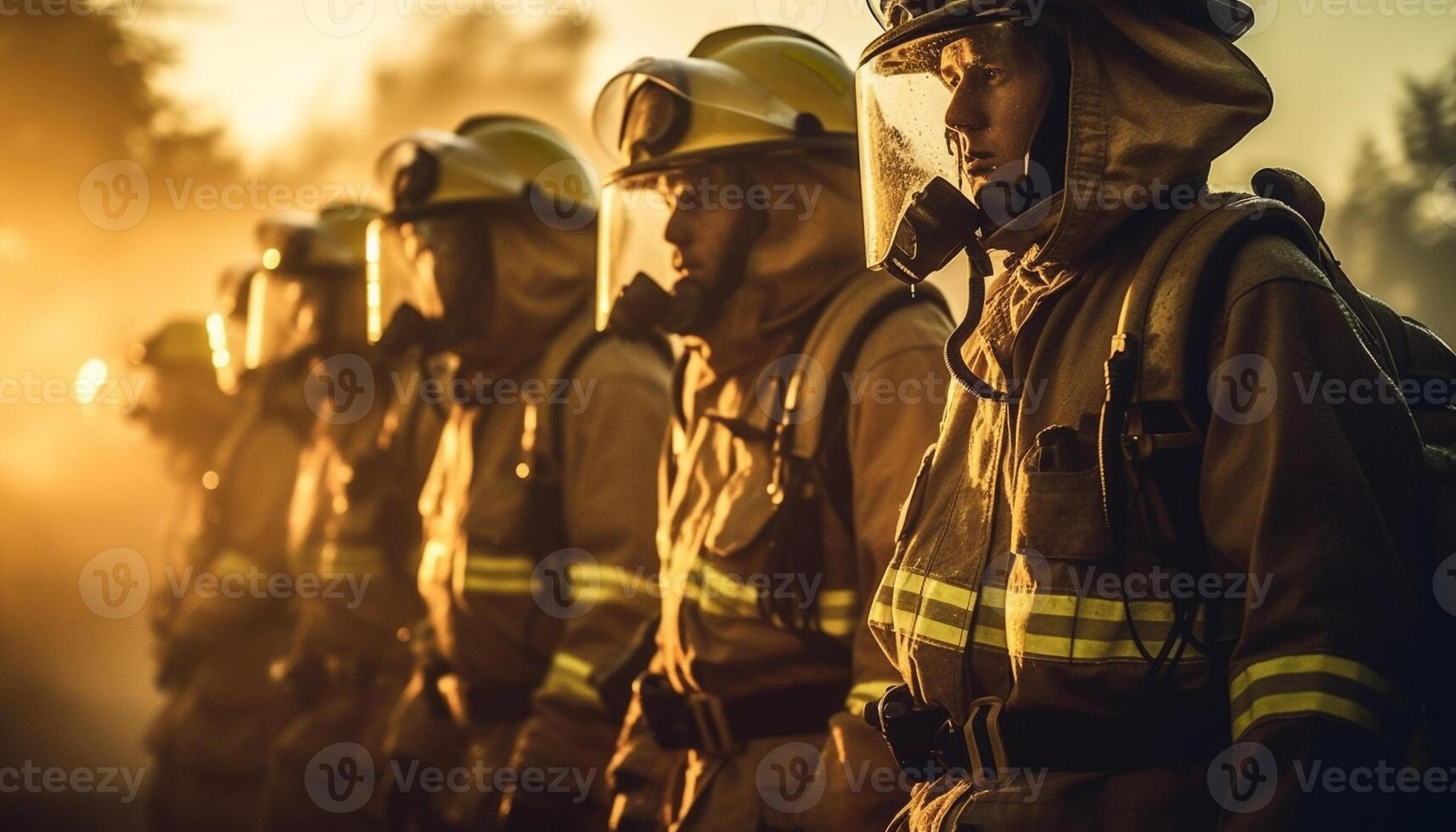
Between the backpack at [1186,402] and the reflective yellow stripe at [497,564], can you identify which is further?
the reflective yellow stripe at [497,564]

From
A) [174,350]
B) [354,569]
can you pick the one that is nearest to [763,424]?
[354,569]

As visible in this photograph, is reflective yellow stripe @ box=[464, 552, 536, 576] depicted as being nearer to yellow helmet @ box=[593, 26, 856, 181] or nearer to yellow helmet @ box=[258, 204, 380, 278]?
yellow helmet @ box=[593, 26, 856, 181]

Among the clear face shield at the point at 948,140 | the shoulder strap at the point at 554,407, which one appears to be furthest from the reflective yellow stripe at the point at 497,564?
the clear face shield at the point at 948,140

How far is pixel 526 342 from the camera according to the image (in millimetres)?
6477

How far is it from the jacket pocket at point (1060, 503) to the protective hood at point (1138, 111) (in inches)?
14.4

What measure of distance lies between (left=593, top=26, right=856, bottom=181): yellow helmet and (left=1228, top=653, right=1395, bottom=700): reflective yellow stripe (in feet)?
8.83

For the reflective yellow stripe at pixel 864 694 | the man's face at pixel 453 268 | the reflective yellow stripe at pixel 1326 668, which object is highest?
the man's face at pixel 453 268

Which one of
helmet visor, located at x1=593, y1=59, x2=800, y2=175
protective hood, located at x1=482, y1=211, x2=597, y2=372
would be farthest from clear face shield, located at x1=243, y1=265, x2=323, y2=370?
helmet visor, located at x1=593, y1=59, x2=800, y2=175

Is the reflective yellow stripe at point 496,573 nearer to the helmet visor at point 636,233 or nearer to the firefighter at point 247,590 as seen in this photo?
the helmet visor at point 636,233

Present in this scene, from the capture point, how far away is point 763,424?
4.50m

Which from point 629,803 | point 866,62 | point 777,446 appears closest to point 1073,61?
point 866,62

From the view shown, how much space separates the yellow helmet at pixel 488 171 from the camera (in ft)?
22.0

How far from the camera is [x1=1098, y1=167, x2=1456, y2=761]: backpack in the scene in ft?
8.50

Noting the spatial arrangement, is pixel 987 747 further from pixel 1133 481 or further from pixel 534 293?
pixel 534 293
